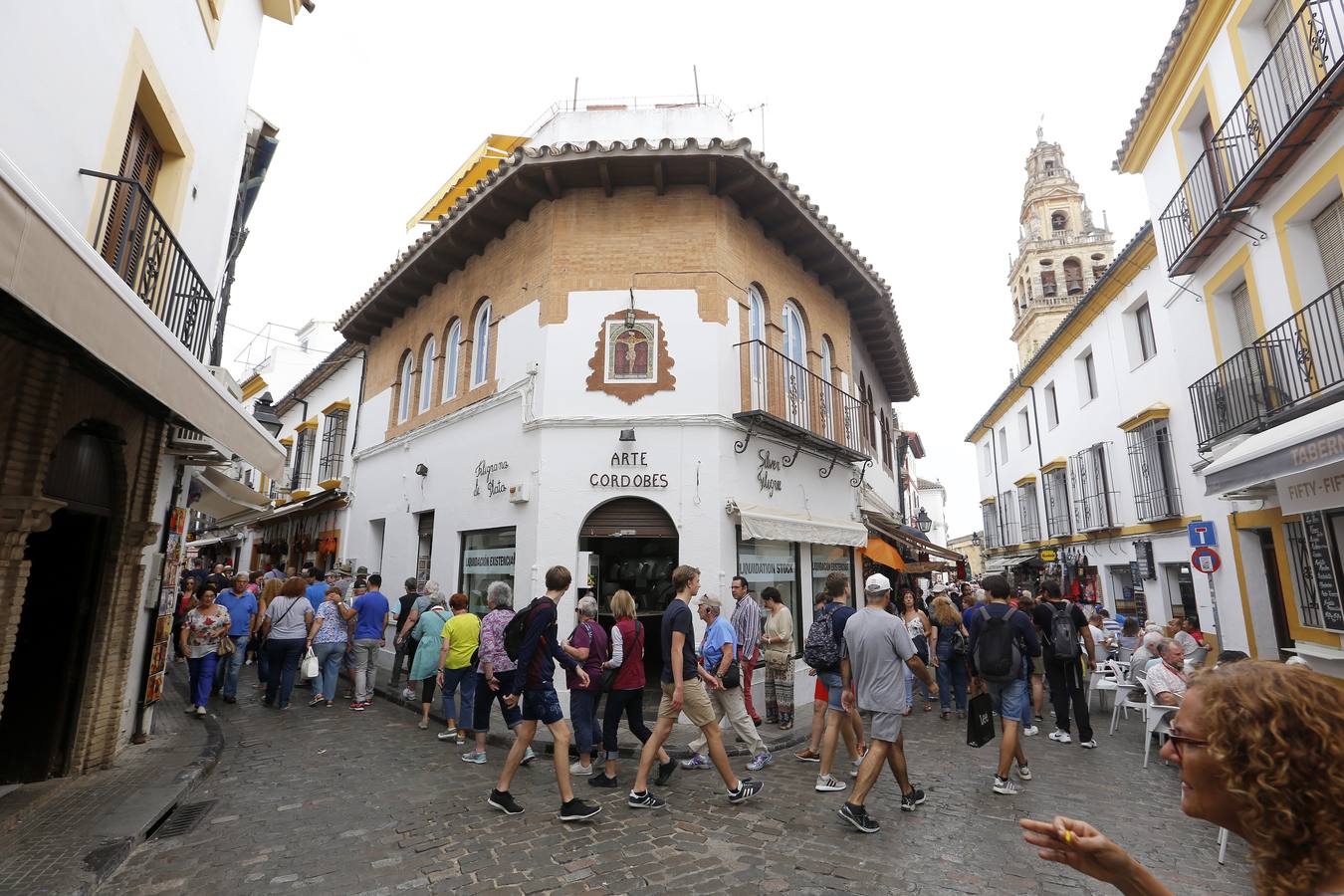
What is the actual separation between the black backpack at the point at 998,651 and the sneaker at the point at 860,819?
6.05 ft

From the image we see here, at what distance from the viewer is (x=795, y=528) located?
996 centimetres

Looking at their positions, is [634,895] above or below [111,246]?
below

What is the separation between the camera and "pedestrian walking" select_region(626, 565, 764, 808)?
17.7ft

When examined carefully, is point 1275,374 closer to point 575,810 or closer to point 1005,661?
point 1005,661

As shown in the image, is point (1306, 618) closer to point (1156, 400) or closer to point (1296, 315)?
point (1296, 315)

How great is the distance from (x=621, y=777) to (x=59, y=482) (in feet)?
18.2

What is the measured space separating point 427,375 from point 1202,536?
1425cm

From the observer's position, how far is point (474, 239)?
1175cm

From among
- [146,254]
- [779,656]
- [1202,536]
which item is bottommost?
[779,656]

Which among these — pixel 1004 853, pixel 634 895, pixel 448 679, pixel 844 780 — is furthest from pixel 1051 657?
pixel 448 679

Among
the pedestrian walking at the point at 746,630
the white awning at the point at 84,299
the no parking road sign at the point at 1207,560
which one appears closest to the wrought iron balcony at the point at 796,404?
the pedestrian walking at the point at 746,630

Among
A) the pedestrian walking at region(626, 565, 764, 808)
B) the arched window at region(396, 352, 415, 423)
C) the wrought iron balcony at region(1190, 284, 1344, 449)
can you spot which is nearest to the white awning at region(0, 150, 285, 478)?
the pedestrian walking at region(626, 565, 764, 808)

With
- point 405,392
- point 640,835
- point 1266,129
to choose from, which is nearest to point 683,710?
point 640,835

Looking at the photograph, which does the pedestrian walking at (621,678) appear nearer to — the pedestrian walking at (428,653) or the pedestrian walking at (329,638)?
the pedestrian walking at (428,653)
